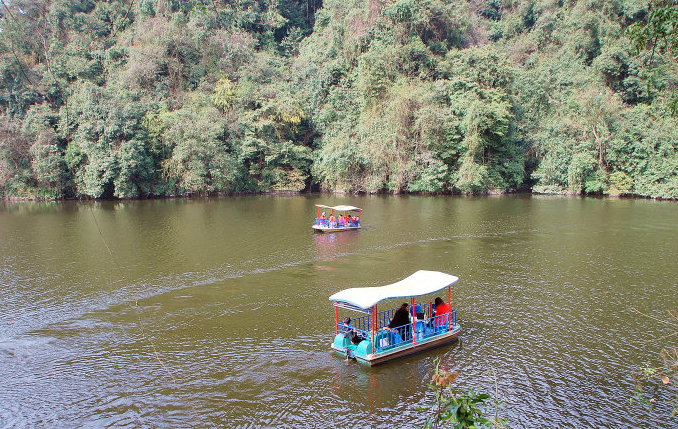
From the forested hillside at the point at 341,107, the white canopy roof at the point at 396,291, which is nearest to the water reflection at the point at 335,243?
the white canopy roof at the point at 396,291

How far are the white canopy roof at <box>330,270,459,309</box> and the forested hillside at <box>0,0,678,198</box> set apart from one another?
42.7 meters

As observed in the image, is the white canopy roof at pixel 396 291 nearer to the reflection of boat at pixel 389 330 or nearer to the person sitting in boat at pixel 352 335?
the reflection of boat at pixel 389 330

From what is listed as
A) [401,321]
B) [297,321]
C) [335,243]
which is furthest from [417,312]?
[335,243]

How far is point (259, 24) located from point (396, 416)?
264 ft

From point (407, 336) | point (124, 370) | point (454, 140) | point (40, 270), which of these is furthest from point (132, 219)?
point (454, 140)

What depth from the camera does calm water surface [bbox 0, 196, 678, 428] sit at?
12422 millimetres

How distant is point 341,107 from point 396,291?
179 ft

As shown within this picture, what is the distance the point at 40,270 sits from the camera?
25.2 meters

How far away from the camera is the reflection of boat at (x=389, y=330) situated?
14320 millimetres

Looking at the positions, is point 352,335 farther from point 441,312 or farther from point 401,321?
point 441,312

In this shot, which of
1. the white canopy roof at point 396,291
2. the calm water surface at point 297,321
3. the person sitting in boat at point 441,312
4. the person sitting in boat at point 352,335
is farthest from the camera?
the person sitting in boat at point 441,312

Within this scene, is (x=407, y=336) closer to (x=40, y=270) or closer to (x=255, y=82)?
(x=40, y=270)

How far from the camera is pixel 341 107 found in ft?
221

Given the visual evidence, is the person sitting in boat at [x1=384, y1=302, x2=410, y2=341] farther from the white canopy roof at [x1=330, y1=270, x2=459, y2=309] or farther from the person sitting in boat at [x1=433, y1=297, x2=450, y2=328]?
the person sitting in boat at [x1=433, y1=297, x2=450, y2=328]
